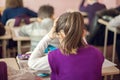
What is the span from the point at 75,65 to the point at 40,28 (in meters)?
1.53

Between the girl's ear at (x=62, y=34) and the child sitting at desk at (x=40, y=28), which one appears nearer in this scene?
the girl's ear at (x=62, y=34)

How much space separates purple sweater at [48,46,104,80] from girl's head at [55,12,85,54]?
5cm

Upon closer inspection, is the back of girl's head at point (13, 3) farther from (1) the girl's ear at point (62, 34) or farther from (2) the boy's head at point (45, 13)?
(1) the girl's ear at point (62, 34)

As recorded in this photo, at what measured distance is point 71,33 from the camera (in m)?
1.96

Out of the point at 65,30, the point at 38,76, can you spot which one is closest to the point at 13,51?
the point at 38,76

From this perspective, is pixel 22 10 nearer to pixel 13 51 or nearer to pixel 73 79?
pixel 13 51

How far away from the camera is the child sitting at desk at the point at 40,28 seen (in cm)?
342

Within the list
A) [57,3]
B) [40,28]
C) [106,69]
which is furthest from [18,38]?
[57,3]

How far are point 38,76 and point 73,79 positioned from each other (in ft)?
1.09

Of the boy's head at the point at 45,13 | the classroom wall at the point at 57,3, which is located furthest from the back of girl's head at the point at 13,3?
the classroom wall at the point at 57,3

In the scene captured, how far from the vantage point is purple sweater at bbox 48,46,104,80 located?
196 centimetres

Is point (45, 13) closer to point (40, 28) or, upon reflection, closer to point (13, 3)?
point (40, 28)

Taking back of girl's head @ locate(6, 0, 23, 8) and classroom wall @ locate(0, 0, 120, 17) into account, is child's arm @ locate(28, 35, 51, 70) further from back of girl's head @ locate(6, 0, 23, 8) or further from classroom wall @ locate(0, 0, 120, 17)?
classroom wall @ locate(0, 0, 120, 17)

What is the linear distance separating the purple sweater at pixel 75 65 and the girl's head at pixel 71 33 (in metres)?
0.05
